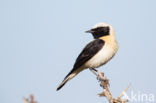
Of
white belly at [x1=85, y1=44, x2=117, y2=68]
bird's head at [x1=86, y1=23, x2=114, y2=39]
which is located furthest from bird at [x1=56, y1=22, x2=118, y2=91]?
bird's head at [x1=86, y1=23, x2=114, y2=39]

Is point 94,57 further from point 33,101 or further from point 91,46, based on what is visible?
point 33,101

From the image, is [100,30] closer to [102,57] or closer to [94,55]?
[94,55]

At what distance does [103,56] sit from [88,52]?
0.49 m

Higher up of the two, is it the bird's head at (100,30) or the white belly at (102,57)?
the bird's head at (100,30)

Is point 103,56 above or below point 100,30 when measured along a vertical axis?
below

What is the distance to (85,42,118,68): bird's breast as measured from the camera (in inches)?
310

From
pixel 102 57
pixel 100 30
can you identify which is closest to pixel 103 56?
pixel 102 57

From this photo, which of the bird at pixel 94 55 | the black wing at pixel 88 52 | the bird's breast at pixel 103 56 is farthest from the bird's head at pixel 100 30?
the bird's breast at pixel 103 56

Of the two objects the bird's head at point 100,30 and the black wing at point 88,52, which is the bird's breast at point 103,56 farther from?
the bird's head at point 100,30

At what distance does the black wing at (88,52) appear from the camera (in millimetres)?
7963

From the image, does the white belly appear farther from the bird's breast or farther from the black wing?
the black wing

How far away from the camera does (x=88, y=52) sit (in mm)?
8172

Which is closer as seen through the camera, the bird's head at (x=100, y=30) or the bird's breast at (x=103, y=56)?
the bird's breast at (x=103, y=56)

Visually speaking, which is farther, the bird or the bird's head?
the bird's head
